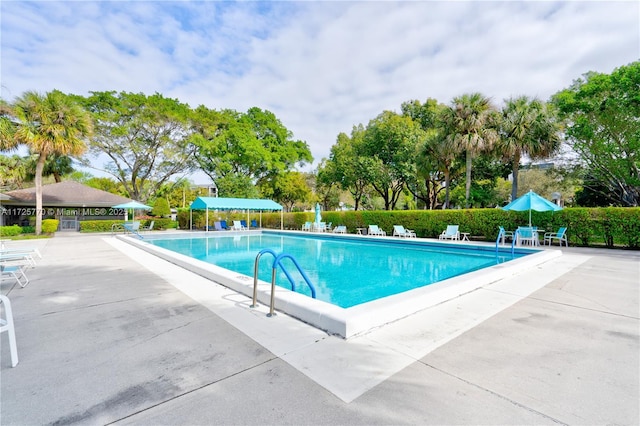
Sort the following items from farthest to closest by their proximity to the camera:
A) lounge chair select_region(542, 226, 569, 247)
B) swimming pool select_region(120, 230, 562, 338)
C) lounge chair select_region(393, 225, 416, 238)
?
lounge chair select_region(393, 225, 416, 238)
lounge chair select_region(542, 226, 569, 247)
swimming pool select_region(120, 230, 562, 338)

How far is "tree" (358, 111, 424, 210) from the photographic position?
23531 millimetres

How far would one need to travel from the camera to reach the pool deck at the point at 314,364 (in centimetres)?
205

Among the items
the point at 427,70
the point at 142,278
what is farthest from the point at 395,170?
the point at 142,278

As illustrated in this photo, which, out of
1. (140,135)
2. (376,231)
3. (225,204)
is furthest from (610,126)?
(140,135)

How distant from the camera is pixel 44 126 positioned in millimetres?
17281

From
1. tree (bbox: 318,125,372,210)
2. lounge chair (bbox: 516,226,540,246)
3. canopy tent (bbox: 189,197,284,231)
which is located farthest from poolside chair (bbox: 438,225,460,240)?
canopy tent (bbox: 189,197,284,231)

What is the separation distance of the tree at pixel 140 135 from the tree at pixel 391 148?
55.5ft

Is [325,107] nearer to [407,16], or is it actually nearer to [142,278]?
[407,16]

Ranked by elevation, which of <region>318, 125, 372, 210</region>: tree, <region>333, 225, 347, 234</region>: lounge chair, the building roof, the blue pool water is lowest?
the blue pool water

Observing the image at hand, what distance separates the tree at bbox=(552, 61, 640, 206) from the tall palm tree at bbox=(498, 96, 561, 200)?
59.9 inches

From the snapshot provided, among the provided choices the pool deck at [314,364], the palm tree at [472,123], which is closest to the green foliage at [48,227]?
the pool deck at [314,364]

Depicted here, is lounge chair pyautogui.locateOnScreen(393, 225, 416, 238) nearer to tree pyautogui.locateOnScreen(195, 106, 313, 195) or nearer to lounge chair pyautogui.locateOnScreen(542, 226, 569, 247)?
lounge chair pyautogui.locateOnScreen(542, 226, 569, 247)

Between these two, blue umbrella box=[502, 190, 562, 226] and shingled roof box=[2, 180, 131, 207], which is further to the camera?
shingled roof box=[2, 180, 131, 207]

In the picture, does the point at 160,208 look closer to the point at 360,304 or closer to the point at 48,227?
the point at 48,227
